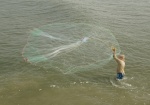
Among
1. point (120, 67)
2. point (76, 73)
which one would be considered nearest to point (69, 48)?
point (76, 73)

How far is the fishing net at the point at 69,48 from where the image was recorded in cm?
1509

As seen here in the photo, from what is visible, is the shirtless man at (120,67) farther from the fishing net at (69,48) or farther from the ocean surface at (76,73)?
the fishing net at (69,48)

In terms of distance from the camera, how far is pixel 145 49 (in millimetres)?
17594

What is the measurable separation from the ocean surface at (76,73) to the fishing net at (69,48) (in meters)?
0.47

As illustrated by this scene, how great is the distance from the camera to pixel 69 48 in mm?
16078

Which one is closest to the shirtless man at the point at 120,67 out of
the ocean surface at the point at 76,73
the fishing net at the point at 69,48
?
the ocean surface at the point at 76,73

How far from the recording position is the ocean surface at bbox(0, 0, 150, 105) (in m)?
12.8

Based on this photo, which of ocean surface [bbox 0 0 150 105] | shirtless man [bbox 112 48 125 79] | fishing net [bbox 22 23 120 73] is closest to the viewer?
ocean surface [bbox 0 0 150 105]

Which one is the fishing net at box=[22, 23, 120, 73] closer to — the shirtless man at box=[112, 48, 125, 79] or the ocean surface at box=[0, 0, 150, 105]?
the ocean surface at box=[0, 0, 150, 105]

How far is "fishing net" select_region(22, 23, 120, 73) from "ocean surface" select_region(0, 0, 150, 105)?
0.47m

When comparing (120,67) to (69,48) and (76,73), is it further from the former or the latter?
(69,48)

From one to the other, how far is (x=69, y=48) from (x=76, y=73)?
2.12 meters

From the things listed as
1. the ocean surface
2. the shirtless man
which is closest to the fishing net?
the ocean surface

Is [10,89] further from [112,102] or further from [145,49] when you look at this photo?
[145,49]
